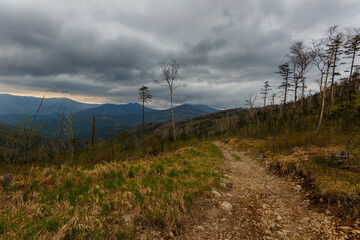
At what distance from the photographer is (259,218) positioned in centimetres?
357

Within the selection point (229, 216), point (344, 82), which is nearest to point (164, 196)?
point (229, 216)

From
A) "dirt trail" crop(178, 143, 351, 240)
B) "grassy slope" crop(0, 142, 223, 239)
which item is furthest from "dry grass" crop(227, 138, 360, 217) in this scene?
"grassy slope" crop(0, 142, 223, 239)

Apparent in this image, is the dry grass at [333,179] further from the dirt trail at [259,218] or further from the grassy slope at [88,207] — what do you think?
the grassy slope at [88,207]

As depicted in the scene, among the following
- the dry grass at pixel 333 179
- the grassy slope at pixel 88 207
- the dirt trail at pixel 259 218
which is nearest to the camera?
the grassy slope at pixel 88 207

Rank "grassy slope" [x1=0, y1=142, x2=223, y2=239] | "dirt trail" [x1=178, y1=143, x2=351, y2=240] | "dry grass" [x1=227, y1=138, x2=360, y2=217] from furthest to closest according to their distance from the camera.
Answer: "dry grass" [x1=227, y1=138, x2=360, y2=217]
"dirt trail" [x1=178, y1=143, x2=351, y2=240]
"grassy slope" [x1=0, y1=142, x2=223, y2=239]

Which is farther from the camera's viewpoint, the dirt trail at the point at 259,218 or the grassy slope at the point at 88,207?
the dirt trail at the point at 259,218

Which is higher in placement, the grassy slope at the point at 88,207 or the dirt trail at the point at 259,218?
the grassy slope at the point at 88,207

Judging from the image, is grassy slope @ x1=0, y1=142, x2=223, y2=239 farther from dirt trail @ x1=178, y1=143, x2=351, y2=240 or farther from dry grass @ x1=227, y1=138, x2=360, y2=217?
dry grass @ x1=227, y1=138, x2=360, y2=217

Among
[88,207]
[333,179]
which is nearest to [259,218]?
[333,179]

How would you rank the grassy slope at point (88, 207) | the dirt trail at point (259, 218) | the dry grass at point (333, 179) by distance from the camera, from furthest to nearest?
the dry grass at point (333, 179) < the dirt trail at point (259, 218) < the grassy slope at point (88, 207)

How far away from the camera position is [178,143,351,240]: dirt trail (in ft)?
9.70

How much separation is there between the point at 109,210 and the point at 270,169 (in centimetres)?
895

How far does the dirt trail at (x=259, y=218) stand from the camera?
2957 millimetres

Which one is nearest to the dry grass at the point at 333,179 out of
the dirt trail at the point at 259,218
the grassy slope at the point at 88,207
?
the dirt trail at the point at 259,218
